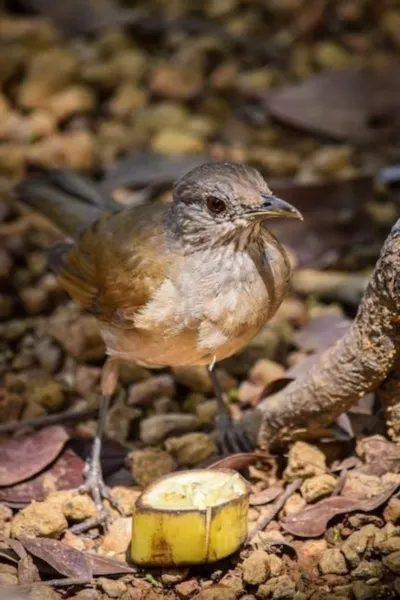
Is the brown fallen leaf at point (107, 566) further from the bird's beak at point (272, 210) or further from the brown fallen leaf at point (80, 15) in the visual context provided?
the brown fallen leaf at point (80, 15)

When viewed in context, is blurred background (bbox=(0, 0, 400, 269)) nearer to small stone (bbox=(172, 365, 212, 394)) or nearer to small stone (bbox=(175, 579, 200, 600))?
small stone (bbox=(172, 365, 212, 394))

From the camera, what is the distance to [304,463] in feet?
17.2

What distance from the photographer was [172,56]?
9.00 meters

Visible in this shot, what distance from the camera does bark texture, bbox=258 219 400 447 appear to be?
4.64 metres

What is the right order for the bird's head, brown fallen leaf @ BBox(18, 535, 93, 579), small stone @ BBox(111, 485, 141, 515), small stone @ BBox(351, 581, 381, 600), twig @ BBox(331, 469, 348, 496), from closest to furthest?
small stone @ BBox(351, 581, 381, 600) → brown fallen leaf @ BBox(18, 535, 93, 579) → the bird's head → twig @ BBox(331, 469, 348, 496) → small stone @ BBox(111, 485, 141, 515)

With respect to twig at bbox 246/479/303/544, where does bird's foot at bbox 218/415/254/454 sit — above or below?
below

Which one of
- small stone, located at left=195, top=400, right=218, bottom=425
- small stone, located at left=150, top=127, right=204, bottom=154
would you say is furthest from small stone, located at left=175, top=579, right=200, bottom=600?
small stone, located at left=150, top=127, right=204, bottom=154

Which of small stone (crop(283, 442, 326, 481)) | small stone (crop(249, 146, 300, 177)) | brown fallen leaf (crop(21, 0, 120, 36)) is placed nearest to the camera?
small stone (crop(283, 442, 326, 481))

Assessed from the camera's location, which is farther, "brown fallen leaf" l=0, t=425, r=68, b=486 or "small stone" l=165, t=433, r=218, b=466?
"small stone" l=165, t=433, r=218, b=466

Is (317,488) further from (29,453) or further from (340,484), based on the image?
(29,453)

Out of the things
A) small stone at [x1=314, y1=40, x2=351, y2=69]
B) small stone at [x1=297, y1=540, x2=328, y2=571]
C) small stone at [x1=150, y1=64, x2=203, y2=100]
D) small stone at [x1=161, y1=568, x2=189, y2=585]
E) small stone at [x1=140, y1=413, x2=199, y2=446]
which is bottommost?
small stone at [x1=140, y1=413, x2=199, y2=446]

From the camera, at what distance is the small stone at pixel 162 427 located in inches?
228

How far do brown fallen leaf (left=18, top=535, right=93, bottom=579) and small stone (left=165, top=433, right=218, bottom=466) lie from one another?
90 centimetres

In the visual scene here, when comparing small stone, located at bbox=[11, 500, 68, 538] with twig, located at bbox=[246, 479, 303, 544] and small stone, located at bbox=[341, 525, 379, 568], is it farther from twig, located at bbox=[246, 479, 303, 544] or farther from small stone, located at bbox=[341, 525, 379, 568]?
small stone, located at bbox=[341, 525, 379, 568]
